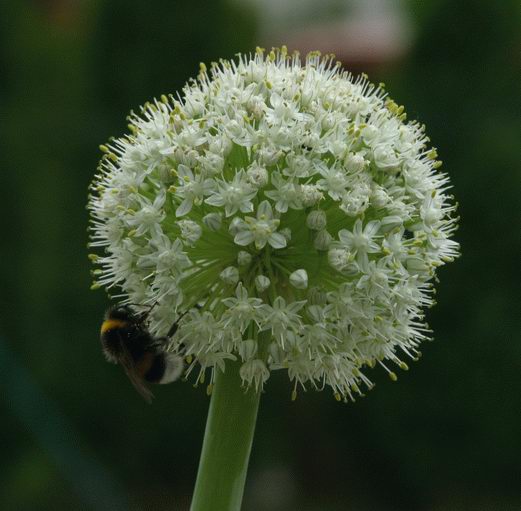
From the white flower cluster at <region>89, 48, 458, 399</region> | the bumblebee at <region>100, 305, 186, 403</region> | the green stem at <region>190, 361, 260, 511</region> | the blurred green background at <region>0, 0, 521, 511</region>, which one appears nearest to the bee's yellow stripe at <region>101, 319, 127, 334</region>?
the bumblebee at <region>100, 305, 186, 403</region>

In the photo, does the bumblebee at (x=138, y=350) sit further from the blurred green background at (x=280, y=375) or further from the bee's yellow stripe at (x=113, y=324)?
the blurred green background at (x=280, y=375)

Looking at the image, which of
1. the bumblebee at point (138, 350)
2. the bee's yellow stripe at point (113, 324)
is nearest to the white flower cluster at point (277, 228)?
the bumblebee at point (138, 350)

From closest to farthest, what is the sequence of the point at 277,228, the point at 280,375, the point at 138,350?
the point at 277,228, the point at 138,350, the point at 280,375

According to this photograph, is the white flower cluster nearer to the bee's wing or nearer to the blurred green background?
the bee's wing

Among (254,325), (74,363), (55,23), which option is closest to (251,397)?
(254,325)

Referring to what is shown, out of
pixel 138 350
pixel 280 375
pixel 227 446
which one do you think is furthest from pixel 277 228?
pixel 280 375

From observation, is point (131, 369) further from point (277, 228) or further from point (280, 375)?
point (280, 375)
